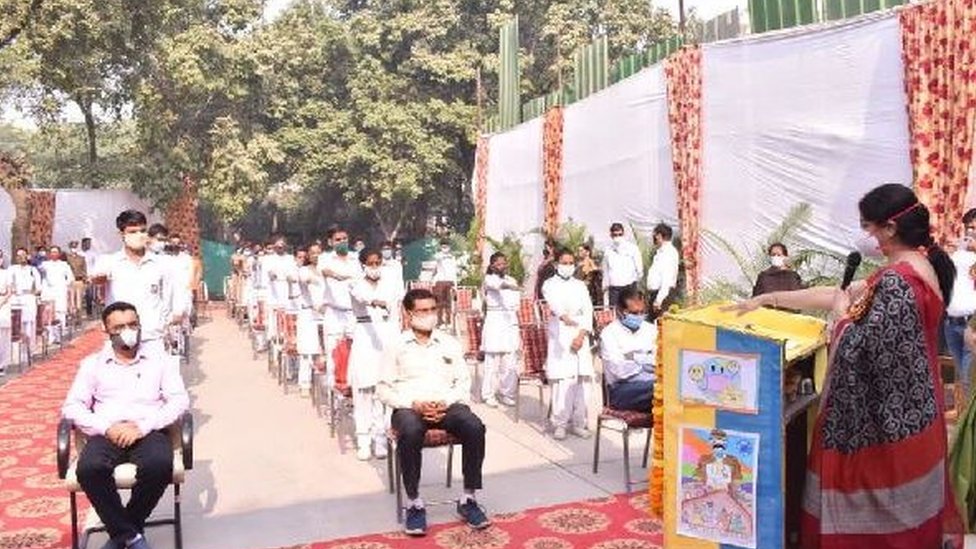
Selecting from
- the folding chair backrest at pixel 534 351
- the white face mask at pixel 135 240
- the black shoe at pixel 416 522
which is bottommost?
the black shoe at pixel 416 522

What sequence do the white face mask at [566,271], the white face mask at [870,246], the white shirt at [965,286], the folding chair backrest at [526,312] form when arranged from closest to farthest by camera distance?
the white face mask at [870,246] → the white shirt at [965,286] → the white face mask at [566,271] → the folding chair backrest at [526,312]

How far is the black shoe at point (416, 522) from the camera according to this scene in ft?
15.0

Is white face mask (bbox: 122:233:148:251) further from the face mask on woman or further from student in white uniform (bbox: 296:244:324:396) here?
the face mask on woman

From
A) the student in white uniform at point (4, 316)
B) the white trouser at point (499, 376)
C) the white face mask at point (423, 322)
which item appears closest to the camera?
the white face mask at point (423, 322)

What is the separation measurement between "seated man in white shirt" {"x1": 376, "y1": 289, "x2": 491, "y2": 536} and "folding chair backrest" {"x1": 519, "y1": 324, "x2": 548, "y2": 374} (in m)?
1.80

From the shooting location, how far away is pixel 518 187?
16.7 m

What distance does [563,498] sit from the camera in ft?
16.9

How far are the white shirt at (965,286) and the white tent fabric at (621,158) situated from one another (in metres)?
4.47

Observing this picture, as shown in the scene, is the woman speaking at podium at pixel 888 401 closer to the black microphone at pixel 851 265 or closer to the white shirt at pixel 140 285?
the black microphone at pixel 851 265

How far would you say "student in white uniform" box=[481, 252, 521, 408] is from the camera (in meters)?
8.16

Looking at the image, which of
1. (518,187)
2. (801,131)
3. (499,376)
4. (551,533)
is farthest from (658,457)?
(518,187)

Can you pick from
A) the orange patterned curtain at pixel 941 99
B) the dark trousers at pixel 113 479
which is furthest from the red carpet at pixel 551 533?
the orange patterned curtain at pixel 941 99

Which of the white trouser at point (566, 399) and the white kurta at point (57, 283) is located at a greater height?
the white kurta at point (57, 283)

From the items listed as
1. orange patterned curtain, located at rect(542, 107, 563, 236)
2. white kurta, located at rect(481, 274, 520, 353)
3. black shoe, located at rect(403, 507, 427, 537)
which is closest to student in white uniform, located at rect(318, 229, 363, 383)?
white kurta, located at rect(481, 274, 520, 353)
